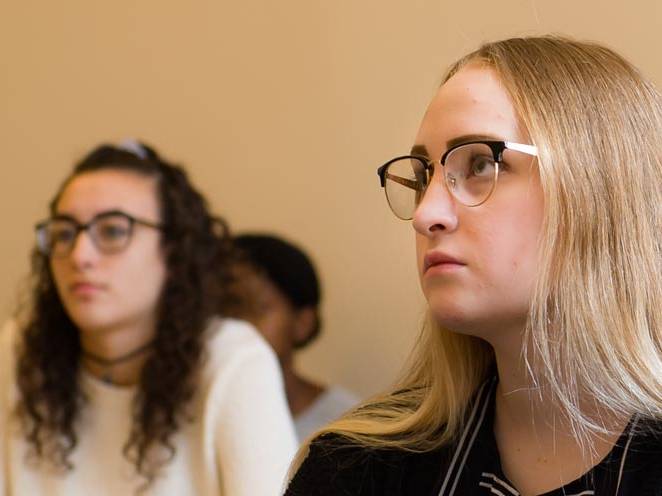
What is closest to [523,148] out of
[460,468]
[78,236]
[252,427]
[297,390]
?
[460,468]

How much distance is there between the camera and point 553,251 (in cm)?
109

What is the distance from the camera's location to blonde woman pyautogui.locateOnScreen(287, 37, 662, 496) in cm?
109

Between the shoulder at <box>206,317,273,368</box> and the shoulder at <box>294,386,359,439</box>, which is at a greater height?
the shoulder at <box>206,317,273,368</box>

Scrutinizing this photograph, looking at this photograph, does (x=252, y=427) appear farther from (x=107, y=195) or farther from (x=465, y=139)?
(x=465, y=139)

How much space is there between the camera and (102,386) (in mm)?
2117

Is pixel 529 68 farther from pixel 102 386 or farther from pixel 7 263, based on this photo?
pixel 7 263

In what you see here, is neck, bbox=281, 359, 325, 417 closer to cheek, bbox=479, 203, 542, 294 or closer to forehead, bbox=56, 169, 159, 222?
forehead, bbox=56, 169, 159, 222

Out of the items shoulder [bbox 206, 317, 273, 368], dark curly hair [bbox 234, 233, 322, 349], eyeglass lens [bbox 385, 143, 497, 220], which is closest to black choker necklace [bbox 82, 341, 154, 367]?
shoulder [bbox 206, 317, 273, 368]

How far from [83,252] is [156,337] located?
24 cm

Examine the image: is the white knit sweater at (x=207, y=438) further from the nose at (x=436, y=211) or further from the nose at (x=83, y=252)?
the nose at (x=436, y=211)

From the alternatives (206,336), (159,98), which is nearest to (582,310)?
(206,336)

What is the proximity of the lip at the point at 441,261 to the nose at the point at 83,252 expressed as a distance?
110 cm

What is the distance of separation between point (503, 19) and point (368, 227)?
611 millimetres

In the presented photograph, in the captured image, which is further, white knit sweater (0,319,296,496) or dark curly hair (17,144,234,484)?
dark curly hair (17,144,234,484)
